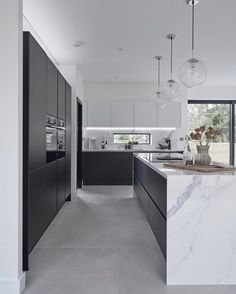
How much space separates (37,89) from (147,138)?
5125 mm

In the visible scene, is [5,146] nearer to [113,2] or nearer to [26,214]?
[26,214]

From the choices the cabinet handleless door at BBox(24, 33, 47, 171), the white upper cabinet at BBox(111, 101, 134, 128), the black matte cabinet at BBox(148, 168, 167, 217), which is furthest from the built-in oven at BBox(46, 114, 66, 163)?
the white upper cabinet at BBox(111, 101, 134, 128)

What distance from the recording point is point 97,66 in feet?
19.2

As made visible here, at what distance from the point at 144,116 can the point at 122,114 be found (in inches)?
Result: 23.0

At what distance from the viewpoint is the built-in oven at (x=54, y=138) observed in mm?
3424

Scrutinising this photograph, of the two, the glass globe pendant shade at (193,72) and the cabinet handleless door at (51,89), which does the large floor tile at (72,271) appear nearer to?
the cabinet handleless door at (51,89)

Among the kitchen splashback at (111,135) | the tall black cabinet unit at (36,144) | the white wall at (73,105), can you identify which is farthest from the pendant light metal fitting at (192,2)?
the kitchen splashback at (111,135)

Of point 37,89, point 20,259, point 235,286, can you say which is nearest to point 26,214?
point 20,259

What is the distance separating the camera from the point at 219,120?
7945mm

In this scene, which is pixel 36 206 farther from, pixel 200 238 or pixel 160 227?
pixel 200 238

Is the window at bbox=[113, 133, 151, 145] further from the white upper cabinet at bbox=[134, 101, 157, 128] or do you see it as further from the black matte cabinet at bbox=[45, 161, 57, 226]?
the black matte cabinet at bbox=[45, 161, 57, 226]

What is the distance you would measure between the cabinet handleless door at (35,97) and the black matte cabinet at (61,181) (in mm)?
1007

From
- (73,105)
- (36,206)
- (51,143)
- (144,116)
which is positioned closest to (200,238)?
(36,206)

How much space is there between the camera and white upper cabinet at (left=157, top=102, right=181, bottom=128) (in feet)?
24.0
